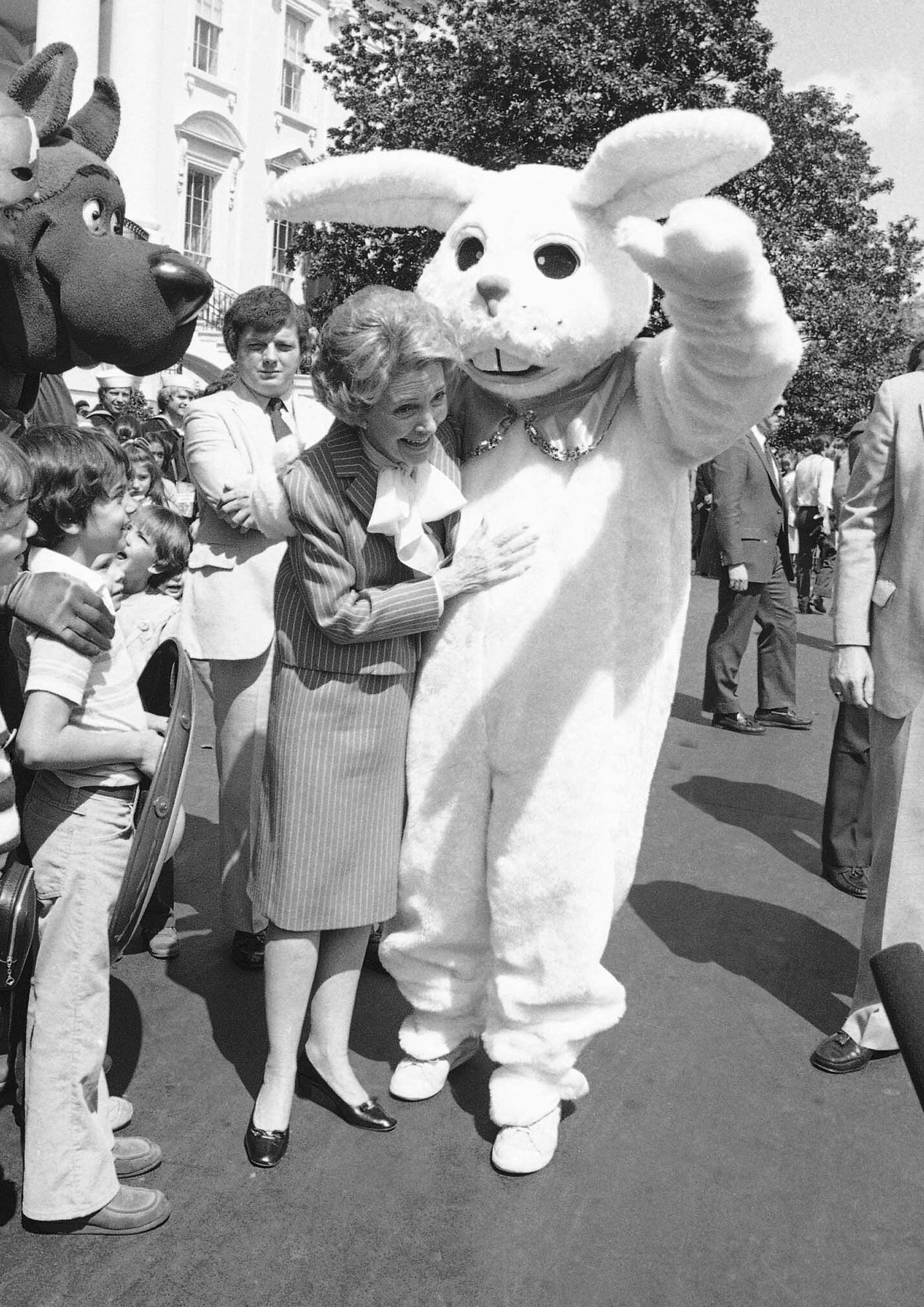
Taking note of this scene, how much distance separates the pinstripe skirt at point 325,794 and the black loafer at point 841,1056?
1345mm

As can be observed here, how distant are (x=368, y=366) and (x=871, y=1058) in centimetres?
224

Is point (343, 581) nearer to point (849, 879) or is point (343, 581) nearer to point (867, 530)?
point (867, 530)

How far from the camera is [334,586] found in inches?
94.9

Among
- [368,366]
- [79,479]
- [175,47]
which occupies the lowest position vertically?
[79,479]

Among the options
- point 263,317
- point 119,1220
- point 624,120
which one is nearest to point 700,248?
point 263,317

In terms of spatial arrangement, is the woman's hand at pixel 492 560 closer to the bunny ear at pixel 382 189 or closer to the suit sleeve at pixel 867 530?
the bunny ear at pixel 382 189

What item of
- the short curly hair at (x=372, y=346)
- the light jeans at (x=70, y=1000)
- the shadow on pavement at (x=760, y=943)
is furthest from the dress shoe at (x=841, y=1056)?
the short curly hair at (x=372, y=346)

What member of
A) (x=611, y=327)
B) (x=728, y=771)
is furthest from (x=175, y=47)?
(x=611, y=327)

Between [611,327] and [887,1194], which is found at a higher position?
[611,327]

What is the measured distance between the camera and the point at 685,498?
104 inches

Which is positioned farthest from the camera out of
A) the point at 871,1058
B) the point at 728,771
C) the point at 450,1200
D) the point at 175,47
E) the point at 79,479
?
the point at 175,47

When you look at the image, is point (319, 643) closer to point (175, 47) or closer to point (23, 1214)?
point (23, 1214)

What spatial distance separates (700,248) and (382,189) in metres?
1.11

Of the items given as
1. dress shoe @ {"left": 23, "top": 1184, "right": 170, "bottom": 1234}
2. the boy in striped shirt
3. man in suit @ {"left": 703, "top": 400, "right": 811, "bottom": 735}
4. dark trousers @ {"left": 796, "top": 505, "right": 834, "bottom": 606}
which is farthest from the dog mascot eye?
dark trousers @ {"left": 796, "top": 505, "right": 834, "bottom": 606}
